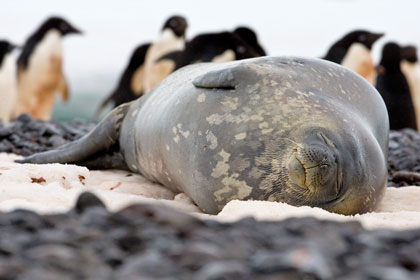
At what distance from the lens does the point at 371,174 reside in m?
3.25

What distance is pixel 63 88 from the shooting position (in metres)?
15.9

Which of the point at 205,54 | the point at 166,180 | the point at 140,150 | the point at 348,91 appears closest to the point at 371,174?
the point at 348,91

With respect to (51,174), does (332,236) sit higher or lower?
higher

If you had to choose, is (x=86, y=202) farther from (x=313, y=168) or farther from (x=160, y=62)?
(x=160, y=62)

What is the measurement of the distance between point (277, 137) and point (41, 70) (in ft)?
43.2

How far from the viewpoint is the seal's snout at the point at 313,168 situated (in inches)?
114

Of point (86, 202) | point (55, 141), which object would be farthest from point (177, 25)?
point (86, 202)

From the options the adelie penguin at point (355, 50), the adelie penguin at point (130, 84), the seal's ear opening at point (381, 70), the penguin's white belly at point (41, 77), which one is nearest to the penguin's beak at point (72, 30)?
the penguin's white belly at point (41, 77)

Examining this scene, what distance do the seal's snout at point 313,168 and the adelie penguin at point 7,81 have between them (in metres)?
11.2

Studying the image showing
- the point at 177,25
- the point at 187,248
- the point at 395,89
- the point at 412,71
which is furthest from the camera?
the point at 177,25

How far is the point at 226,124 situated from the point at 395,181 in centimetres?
252

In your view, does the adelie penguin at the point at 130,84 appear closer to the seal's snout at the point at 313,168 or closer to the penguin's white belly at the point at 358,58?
the penguin's white belly at the point at 358,58

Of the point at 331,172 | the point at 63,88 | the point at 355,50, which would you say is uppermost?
the point at 331,172

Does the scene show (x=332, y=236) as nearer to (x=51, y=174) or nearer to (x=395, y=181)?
(x=51, y=174)
